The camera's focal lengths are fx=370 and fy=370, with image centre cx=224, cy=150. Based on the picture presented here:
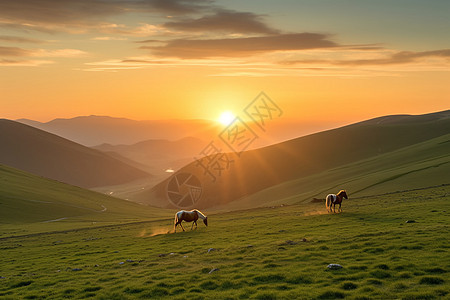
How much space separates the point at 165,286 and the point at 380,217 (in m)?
23.3

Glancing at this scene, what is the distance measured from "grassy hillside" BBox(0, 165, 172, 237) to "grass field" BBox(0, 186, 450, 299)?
38.5m

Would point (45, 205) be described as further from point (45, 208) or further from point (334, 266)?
point (334, 266)

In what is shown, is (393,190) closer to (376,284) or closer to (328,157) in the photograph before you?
(376,284)

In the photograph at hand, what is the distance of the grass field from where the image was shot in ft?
54.9

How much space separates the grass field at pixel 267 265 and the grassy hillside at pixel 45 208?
3851 cm

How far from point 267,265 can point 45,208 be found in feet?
283

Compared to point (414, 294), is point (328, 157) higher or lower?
higher

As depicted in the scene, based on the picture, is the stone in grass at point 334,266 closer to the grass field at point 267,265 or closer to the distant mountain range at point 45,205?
the grass field at point 267,265

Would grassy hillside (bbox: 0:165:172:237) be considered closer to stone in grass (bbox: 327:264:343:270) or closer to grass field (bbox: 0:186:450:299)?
grass field (bbox: 0:186:450:299)

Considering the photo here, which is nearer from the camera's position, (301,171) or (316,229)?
(316,229)

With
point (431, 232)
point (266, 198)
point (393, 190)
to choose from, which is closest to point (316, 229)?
point (431, 232)

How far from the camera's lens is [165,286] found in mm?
19188

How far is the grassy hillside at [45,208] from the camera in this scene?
240 ft

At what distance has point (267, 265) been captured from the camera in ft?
69.2
